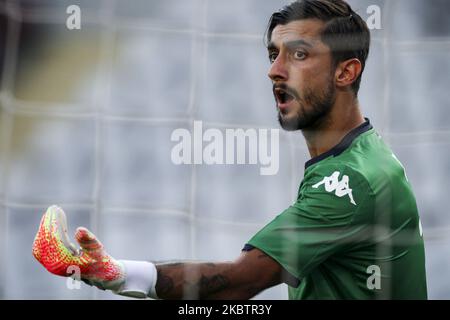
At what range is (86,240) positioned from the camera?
2.02 m

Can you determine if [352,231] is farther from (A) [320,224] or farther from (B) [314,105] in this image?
(B) [314,105]

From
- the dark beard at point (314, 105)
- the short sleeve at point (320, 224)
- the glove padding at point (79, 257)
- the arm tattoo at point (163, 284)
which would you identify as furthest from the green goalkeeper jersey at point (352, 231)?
the glove padding at point (79, 257)

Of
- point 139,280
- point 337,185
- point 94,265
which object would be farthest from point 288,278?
point 94,265

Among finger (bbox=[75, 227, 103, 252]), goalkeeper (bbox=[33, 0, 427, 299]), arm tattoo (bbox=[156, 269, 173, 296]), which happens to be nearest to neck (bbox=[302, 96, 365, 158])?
goalkeeper (bbox=[33, 0, 427, 299])

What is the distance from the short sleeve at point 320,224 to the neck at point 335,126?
161 millimetres

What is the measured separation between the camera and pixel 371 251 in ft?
7.23

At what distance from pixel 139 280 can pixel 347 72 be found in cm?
82

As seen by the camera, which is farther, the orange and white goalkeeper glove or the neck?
the neck

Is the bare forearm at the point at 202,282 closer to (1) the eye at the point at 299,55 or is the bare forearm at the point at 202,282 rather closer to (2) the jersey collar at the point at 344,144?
(2) the jersey collar at the point at 344,144

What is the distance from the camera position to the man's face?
2324 millimetres

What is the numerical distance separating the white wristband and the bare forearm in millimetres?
20

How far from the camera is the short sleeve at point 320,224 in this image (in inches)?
82.9

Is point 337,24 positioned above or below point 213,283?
above

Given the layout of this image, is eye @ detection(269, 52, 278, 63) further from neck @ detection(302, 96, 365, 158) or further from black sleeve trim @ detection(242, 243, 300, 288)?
black sleeve trim @ detection(242, 243, 300, 288)
